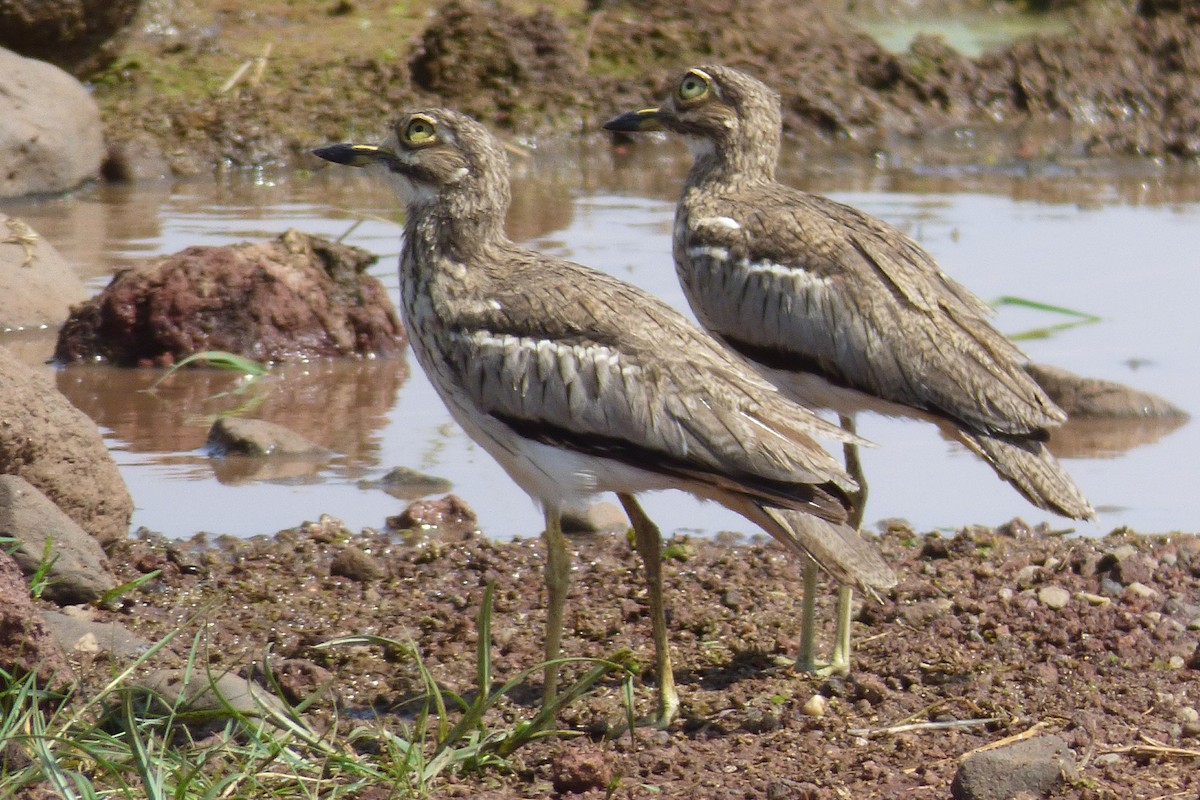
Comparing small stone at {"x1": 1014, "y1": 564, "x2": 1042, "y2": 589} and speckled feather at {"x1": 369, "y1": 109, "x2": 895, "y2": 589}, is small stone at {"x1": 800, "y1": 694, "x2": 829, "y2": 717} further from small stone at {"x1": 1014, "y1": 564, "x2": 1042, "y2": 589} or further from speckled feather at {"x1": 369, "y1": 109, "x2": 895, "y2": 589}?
small stone at {"x1": 1014, "y1": 564, "x2": 1042, "y2": 589}

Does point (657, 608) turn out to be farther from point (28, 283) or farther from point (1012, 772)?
point (28, 283)

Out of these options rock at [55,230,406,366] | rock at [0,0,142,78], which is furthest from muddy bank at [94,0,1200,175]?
rock at [55,230,406,366]

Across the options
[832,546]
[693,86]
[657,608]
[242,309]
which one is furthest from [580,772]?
[242,309]

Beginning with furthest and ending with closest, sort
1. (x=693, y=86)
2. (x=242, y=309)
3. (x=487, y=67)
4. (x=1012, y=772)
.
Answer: (x=487, y=67)
(x=242, y=309)
(x=693, y=86)
(x=1012, y=772)

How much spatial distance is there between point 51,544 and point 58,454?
0.54 metres

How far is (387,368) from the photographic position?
816 centimetres

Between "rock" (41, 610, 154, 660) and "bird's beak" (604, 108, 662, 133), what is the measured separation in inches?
108

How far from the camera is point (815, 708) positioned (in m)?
4.57

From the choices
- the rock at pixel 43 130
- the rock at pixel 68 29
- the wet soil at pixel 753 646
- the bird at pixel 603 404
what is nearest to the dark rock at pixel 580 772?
the wet soil at pixel 753 646

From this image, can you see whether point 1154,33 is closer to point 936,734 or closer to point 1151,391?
point 1151,391

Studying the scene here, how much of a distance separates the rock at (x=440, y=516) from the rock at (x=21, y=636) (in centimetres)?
205

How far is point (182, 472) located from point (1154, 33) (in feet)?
36.1

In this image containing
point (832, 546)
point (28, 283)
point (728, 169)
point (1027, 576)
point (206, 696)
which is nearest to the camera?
point (206, 696)

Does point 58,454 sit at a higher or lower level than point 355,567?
higher
